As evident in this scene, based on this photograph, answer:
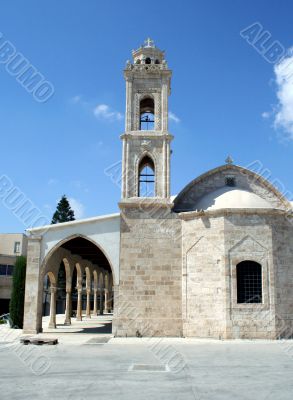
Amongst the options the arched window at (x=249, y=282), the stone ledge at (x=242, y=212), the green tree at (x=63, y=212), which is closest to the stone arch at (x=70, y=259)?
the stone ledge at (x=242, y=212)

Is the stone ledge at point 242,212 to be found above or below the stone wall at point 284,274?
above

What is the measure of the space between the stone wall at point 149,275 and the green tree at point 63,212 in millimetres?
27023

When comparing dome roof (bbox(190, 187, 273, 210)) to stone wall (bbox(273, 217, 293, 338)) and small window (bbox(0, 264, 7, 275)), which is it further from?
small window (bbox(0, 264, 7, 275))

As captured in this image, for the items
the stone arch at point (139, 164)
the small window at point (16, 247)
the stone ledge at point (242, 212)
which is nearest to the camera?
the stone ledge at point (242, 212)

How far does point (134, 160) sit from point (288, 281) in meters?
8.08

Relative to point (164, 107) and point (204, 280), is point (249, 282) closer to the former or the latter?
point (204, 280)

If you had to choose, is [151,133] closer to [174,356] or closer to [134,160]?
[134,160]

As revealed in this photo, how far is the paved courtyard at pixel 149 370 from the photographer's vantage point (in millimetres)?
7281

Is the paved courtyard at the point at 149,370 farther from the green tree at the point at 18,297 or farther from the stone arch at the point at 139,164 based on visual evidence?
the green tree at the point at 18,297

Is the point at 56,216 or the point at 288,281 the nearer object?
the point at 288,281

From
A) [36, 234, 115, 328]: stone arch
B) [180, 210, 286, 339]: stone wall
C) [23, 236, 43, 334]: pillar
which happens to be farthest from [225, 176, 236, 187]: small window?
[23, 236, 43, 334]: pillar

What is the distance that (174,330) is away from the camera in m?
17.2

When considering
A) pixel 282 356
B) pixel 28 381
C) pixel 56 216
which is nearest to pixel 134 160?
pixel 282 356

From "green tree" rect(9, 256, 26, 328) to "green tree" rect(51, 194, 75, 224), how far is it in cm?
2014
